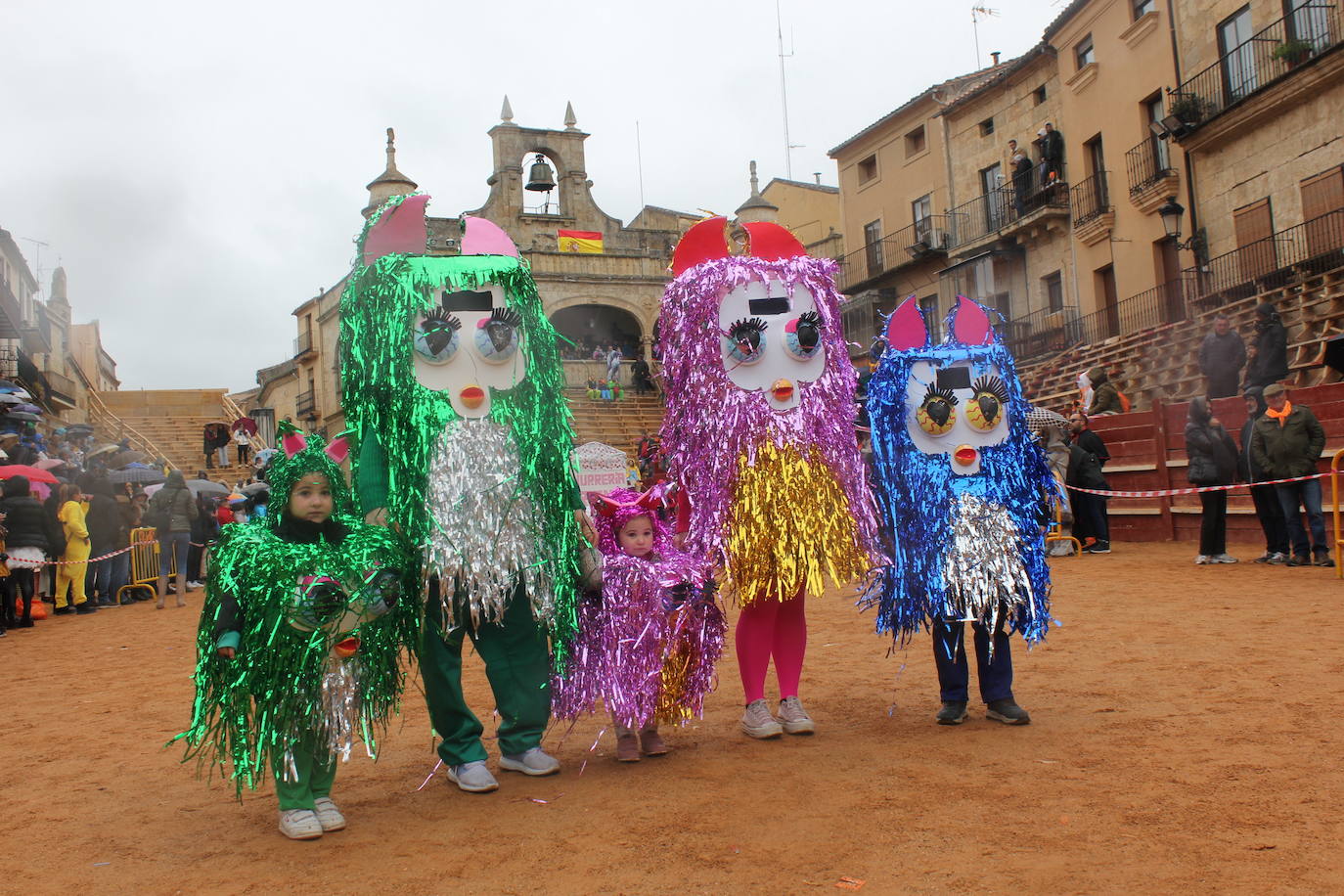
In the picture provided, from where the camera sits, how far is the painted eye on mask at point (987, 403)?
15.9ft

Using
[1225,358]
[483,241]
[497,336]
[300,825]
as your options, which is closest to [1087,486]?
[1225,358]

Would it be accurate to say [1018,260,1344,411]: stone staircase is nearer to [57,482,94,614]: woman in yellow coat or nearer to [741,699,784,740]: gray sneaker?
[741,699,784,740]: gray sneaker

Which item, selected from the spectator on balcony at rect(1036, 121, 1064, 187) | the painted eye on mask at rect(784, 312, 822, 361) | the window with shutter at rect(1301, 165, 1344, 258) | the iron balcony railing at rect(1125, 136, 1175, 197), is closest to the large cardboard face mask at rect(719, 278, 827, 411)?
the painted eye on mask at rect(784, 312, 822, 361)

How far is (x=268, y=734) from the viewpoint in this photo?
3.72 m

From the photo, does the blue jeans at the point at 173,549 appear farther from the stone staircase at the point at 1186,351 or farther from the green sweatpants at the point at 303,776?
the stone staircase at the point at 1186,351

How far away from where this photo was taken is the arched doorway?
1407 inches

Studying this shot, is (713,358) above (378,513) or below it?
above

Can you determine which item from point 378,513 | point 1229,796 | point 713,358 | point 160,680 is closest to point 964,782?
point 1229,796

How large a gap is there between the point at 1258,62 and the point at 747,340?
56.2 ft

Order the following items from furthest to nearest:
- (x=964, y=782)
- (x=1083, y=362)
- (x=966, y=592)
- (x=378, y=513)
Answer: (x=1083, y=362) → (x=966, y=592) → (x=378, y=513) → (x=964, y=782)

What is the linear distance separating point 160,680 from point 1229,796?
6.29 m

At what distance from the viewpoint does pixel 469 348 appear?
4.28 m

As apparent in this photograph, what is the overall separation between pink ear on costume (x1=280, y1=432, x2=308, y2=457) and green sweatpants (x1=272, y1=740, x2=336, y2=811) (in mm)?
981

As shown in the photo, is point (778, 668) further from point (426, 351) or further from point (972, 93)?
point (972, 93)
